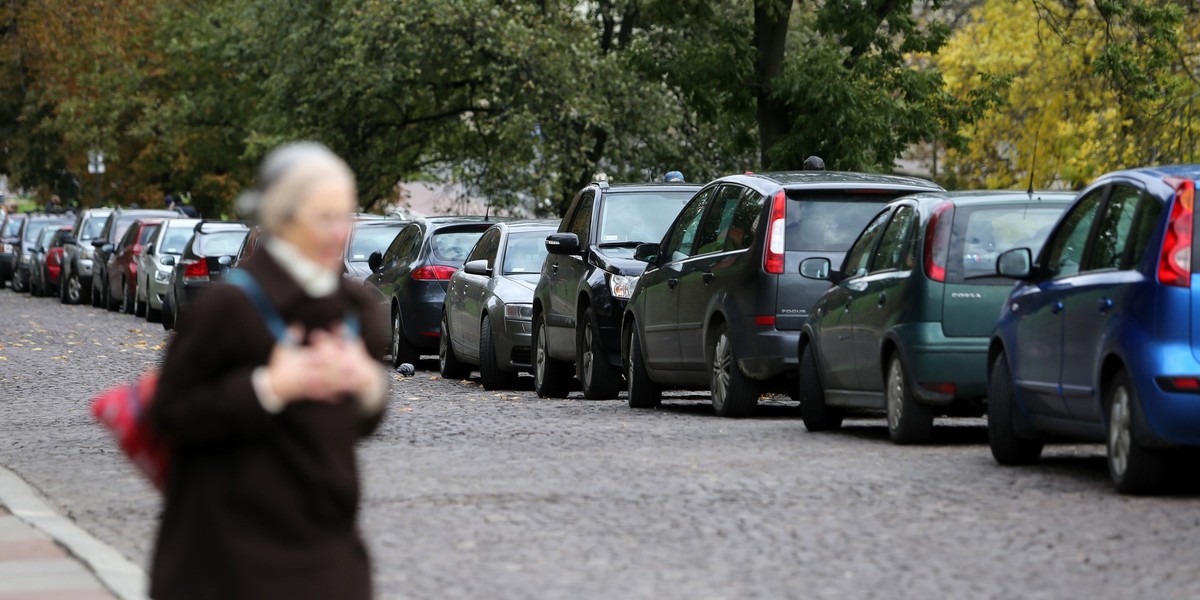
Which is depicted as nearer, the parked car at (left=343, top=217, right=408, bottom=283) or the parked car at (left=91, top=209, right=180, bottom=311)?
the parked car at (left=343, top=217, right=408, bottom=283)

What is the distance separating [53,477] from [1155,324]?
5.50 m

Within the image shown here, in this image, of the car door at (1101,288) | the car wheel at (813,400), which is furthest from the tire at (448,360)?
the car door at (1101,288)

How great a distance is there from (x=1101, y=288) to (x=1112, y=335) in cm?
33

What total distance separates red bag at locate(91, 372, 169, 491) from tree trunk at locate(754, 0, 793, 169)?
2475 cm

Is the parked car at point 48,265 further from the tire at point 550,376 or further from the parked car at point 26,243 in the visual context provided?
the tire at point 550,376

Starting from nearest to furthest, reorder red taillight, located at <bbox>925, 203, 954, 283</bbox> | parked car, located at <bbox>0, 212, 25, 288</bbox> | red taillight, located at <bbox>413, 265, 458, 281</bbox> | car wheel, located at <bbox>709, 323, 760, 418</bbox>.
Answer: red taillight, located at <bbox>925, 203, 954, 283</bbox>
car wheel, located at <bbox>709, 323, 760, 418</bbox>
red taillight, located at <bbox>413, 265, 458, 281</bbox>
parked car, located at <bbox>0, 212, 25, 288</bbox>

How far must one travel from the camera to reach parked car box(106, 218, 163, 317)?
36.5 metres

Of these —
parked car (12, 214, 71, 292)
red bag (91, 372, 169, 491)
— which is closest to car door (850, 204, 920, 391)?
red bag (91, 372, 169, 491)

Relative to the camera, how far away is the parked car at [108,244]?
39719mm

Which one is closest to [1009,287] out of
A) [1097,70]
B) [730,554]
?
[730,554]

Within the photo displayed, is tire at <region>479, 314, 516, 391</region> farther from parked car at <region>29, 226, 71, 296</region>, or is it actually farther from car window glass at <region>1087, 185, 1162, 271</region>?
parked car at <region>29, 226, 71, 296</region>

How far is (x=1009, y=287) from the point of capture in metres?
11.7

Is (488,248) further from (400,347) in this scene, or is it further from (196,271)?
(196,271)

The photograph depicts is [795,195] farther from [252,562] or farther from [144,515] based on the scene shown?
[252,562]
